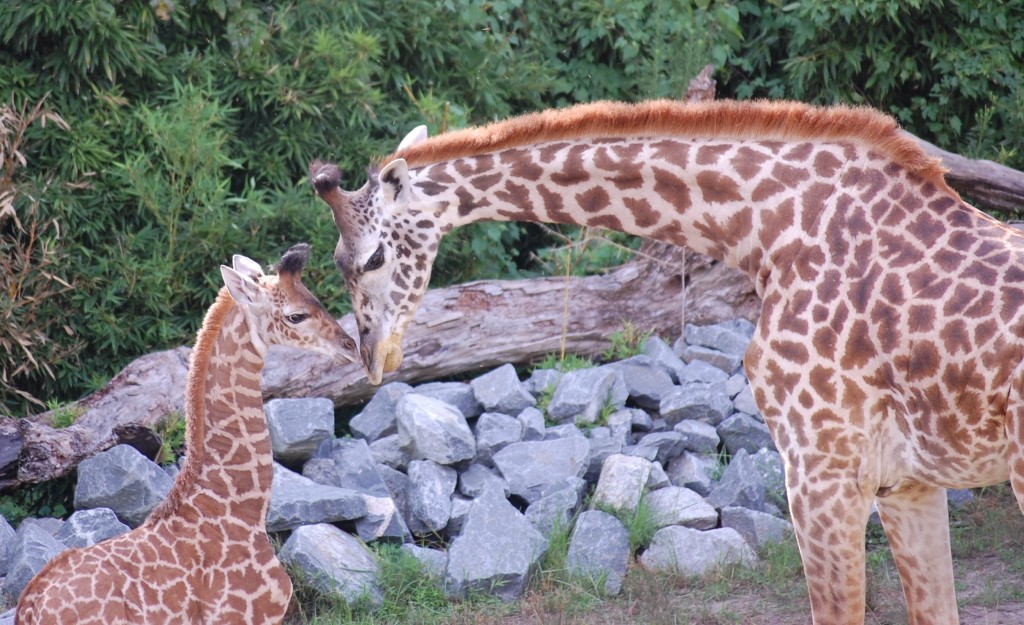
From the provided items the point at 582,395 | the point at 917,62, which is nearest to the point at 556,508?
the point at 582,395

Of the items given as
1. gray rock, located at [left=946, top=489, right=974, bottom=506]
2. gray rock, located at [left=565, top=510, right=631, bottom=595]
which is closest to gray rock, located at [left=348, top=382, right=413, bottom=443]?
gray rock, located at [left=565, top=510, right=631, bottom=595]

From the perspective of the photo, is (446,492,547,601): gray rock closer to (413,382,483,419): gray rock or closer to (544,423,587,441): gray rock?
(544,423,587,441): gray rock

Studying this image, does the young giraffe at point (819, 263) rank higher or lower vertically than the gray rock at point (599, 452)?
higher

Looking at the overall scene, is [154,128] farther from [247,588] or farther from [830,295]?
[830,295]

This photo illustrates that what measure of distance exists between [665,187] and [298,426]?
2896 millimetres

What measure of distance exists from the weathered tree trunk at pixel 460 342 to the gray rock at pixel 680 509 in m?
1.71

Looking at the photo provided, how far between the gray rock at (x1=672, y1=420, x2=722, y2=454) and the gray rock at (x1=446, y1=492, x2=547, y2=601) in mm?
1453

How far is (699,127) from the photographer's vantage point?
5.02 meters

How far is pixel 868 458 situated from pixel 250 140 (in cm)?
569

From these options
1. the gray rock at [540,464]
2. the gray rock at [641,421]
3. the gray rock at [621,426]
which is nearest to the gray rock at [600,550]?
the gray rock at [540,464]

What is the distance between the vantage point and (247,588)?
16.5 ft

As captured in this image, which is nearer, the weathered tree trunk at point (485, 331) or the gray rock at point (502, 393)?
the weathered tree trunk at point (485, 331)

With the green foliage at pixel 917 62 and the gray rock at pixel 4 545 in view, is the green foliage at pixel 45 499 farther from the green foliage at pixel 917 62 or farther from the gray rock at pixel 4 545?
the green foliage at pixel 917 62

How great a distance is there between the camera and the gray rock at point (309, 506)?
20.8 feet
